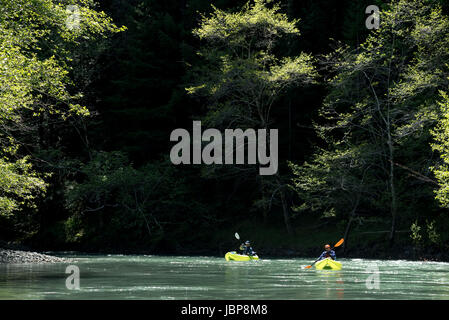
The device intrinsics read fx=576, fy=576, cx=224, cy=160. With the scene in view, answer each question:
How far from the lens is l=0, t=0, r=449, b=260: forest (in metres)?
28.8

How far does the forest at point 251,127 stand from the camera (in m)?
28.8

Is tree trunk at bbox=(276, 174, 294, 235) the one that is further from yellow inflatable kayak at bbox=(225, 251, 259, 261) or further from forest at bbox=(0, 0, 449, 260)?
yellow inflatable kayak at bbox=(225, 251, 259, 261)

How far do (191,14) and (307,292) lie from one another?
3013 centimetres

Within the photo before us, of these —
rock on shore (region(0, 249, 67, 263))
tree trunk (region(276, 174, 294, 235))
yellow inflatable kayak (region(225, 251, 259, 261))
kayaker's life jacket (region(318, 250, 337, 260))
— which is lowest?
yellow inflatable kayak (region(225, 251, 259, 261))

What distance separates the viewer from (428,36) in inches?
1110

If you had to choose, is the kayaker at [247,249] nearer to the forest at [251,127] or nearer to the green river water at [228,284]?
the forest at [251,127]

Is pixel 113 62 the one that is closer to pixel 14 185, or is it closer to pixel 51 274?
pixel 14 185

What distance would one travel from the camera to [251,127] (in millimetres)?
34625

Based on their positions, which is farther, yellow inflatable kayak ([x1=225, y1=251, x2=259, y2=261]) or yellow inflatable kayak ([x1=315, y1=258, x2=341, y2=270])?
yellow inflatable kayak ([x1=225, y1=251, x2=259, y2=261])

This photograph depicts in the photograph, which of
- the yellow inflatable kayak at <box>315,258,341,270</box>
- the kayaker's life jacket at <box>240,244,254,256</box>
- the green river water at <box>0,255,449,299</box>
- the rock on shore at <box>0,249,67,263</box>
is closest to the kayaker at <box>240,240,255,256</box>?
the kayaker's life jacket at <box>240,244,254,256</box>

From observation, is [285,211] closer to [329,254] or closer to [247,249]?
[247,249]

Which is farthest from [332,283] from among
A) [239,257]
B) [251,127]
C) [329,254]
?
[251,127]

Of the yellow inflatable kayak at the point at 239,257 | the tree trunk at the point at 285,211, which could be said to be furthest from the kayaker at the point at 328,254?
the tree trunk at the point at 285,211
